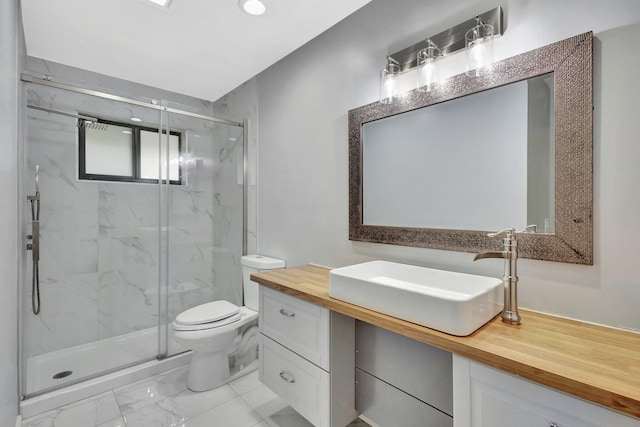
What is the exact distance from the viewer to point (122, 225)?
97.7 inches

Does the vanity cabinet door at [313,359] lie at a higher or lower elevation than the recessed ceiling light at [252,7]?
lower

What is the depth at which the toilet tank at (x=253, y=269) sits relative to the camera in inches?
89.2

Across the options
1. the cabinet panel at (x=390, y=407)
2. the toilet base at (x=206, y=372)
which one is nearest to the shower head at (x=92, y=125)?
the toilet base at (x=206, y=372)

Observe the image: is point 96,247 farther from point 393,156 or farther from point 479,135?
point 479,135

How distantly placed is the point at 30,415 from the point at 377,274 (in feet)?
7.18

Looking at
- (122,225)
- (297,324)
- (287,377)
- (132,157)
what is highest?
(132,157)

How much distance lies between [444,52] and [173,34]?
5.48ft

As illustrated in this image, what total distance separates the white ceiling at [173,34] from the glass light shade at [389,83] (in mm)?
451

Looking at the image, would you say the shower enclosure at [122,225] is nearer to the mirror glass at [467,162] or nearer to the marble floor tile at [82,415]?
the marble floor tile at [82,415]

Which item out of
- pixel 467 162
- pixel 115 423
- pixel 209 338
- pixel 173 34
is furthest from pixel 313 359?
pixel 173 34

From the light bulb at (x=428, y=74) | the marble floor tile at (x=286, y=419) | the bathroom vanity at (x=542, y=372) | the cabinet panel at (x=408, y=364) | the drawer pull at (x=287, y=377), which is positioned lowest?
the marble floor tile at (x=286, y=419)

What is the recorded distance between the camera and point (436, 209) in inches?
56.1

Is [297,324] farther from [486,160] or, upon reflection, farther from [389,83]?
[389,83]

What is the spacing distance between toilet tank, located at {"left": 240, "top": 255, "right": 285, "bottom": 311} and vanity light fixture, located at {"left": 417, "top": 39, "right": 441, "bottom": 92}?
60.4 inches
